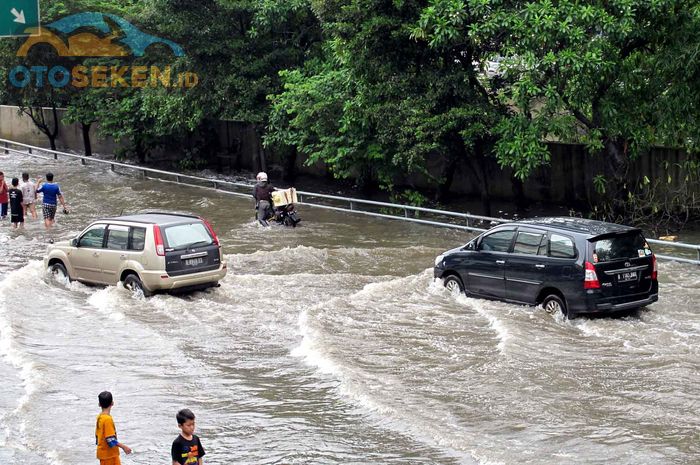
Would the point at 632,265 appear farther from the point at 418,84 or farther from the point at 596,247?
the point at 418,84

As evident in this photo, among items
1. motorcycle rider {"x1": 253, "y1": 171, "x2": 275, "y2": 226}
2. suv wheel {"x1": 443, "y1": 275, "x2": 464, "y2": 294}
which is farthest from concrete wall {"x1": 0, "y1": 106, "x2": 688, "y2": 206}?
suv wheel {"x1": 443, "y1": 275, "x2": 464, "y2": 294}

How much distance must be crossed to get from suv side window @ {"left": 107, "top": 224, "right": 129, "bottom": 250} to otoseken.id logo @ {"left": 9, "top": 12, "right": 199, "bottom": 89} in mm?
A: 16917

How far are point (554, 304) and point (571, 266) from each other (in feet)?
2.56

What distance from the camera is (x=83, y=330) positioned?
53.1 feet

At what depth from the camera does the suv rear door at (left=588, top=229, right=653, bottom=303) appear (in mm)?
14992

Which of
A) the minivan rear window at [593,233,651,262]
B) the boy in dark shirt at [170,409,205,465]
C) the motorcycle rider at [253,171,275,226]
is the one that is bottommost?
the boy in dark shirt at [170,409,205,465]

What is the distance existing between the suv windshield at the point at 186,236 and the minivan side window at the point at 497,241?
191 inches

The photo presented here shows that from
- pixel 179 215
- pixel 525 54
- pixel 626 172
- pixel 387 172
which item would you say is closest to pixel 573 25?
pixel 525 54

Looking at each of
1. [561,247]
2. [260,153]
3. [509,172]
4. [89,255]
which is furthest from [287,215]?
[561,247]

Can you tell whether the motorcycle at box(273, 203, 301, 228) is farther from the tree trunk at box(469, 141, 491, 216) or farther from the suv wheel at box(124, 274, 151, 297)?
the suv wheel at box(124, 274, 151, 297)

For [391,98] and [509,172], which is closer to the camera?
[391,98]

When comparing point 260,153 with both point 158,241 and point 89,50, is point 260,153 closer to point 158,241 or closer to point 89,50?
point 89,50

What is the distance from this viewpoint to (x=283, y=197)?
24906 mm

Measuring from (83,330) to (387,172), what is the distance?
12624mm
